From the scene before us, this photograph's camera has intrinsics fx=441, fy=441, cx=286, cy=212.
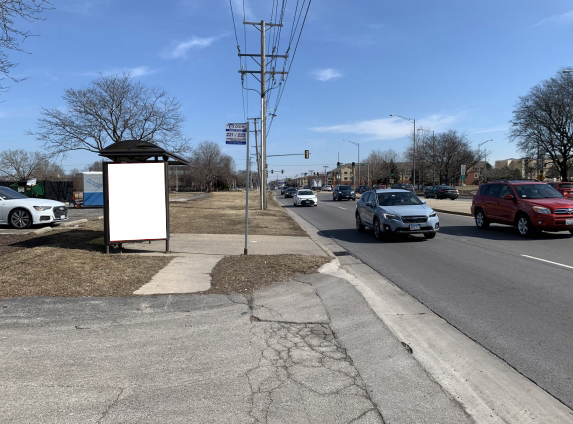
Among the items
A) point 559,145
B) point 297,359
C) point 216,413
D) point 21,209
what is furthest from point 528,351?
point 559,145

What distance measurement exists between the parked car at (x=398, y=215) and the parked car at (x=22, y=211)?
33.8ft

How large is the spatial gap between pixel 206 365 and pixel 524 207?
12.4 m

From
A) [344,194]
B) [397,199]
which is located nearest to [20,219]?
[397,199]

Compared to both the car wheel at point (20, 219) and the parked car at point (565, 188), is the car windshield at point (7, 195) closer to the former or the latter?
the car wheel at point (20, 219)

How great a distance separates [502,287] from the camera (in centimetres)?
713

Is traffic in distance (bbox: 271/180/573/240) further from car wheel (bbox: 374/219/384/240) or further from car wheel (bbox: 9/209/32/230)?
car wheel (bbox: 9/209/32/230)

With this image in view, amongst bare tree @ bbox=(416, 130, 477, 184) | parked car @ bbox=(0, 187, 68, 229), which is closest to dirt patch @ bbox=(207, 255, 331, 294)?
parked car @ bbox=(0, 187, 68, 229)

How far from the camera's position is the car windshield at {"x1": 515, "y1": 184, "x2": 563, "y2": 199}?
550 inches

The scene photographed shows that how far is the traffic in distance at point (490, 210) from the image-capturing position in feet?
41.5

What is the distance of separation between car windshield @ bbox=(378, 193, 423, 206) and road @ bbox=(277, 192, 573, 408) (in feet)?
3.70

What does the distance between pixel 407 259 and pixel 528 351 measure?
5545mm

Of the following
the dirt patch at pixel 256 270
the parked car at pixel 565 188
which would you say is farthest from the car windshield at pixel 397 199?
the parked car at pixel 565 188

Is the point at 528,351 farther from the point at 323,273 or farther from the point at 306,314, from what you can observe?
the point at 323,273

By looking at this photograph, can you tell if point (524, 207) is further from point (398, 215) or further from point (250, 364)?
point (250, 364)
